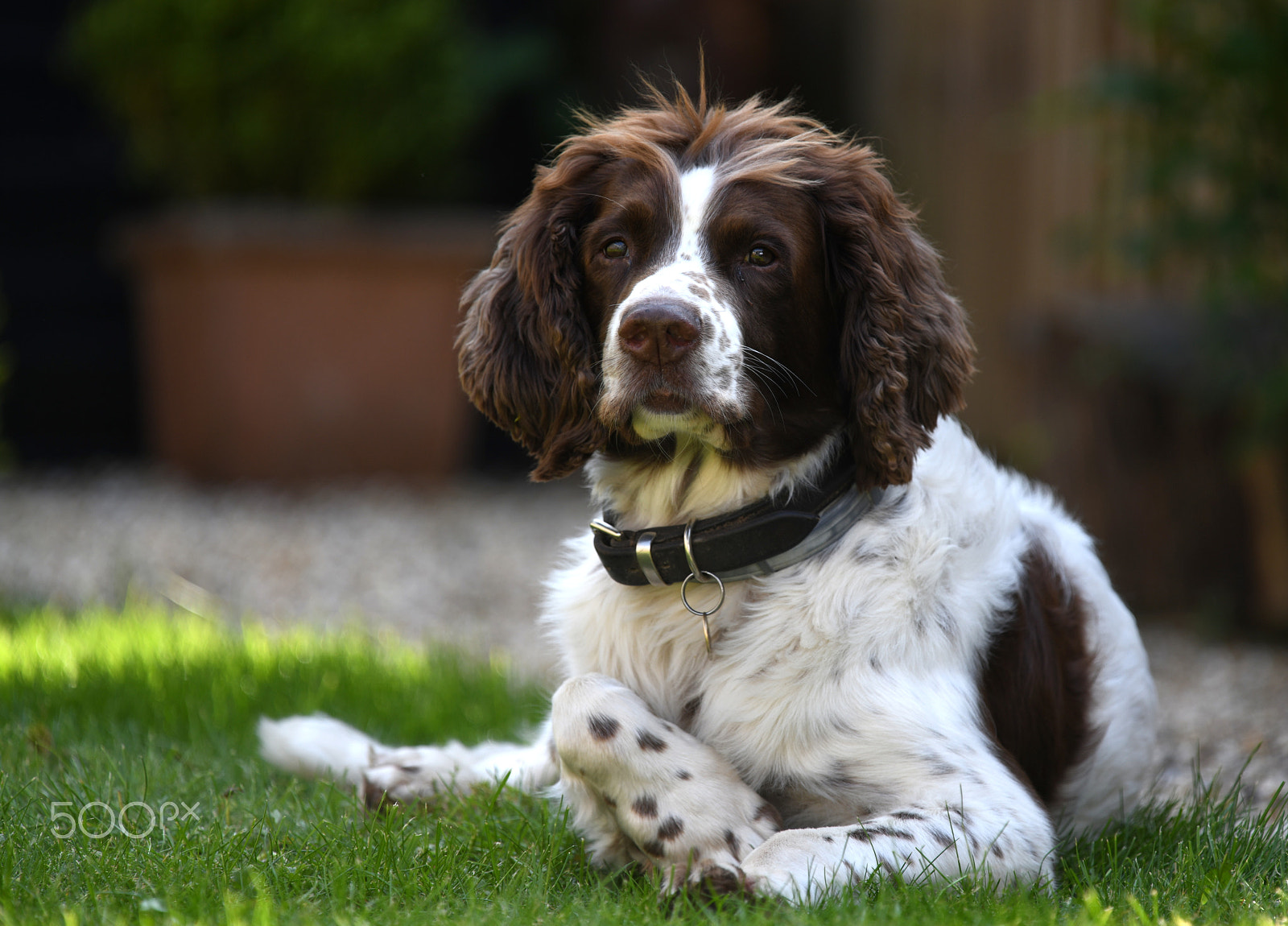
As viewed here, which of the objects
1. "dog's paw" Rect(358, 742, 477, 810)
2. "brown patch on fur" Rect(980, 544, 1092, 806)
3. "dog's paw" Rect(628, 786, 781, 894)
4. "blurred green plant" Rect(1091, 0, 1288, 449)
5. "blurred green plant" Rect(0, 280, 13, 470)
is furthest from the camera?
"blurred green plant" Rect(0, 280, 13, 470)

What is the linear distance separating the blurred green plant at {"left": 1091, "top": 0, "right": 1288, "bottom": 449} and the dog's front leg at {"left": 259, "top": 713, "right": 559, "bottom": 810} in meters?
3.01

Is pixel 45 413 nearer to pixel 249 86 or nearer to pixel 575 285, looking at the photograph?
pixel 249 86

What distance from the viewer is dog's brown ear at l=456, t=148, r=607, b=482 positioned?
2.78 m

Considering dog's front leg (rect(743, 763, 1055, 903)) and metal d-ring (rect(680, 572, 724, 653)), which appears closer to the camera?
dog's front leg (rect(743, 763, 1055, 903))

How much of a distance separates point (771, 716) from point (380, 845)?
72 centimetres

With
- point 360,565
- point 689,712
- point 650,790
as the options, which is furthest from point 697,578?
point 360,565

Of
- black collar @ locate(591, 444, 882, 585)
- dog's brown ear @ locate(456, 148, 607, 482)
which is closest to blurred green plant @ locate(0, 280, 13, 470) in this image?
dog's brown ear @ locate(456, 148, 607, 482)

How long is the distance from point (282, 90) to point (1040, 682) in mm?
5683

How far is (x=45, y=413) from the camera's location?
841cm

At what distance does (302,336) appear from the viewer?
7426mm

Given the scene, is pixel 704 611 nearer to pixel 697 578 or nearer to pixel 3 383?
pixel 697 578

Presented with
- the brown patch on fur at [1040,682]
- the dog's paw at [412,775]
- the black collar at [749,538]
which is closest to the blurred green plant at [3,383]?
the dog's paw at [412,775]

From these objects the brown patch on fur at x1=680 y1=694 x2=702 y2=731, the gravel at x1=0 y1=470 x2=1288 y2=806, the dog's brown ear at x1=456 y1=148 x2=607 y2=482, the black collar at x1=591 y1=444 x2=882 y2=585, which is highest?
the dog's brown ear at x1=456 y1=148 x2=607 y2=482

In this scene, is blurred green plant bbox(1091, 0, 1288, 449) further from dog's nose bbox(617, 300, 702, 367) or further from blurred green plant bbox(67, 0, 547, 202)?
blurred green plant bbox(67, 0, 547, 202)
